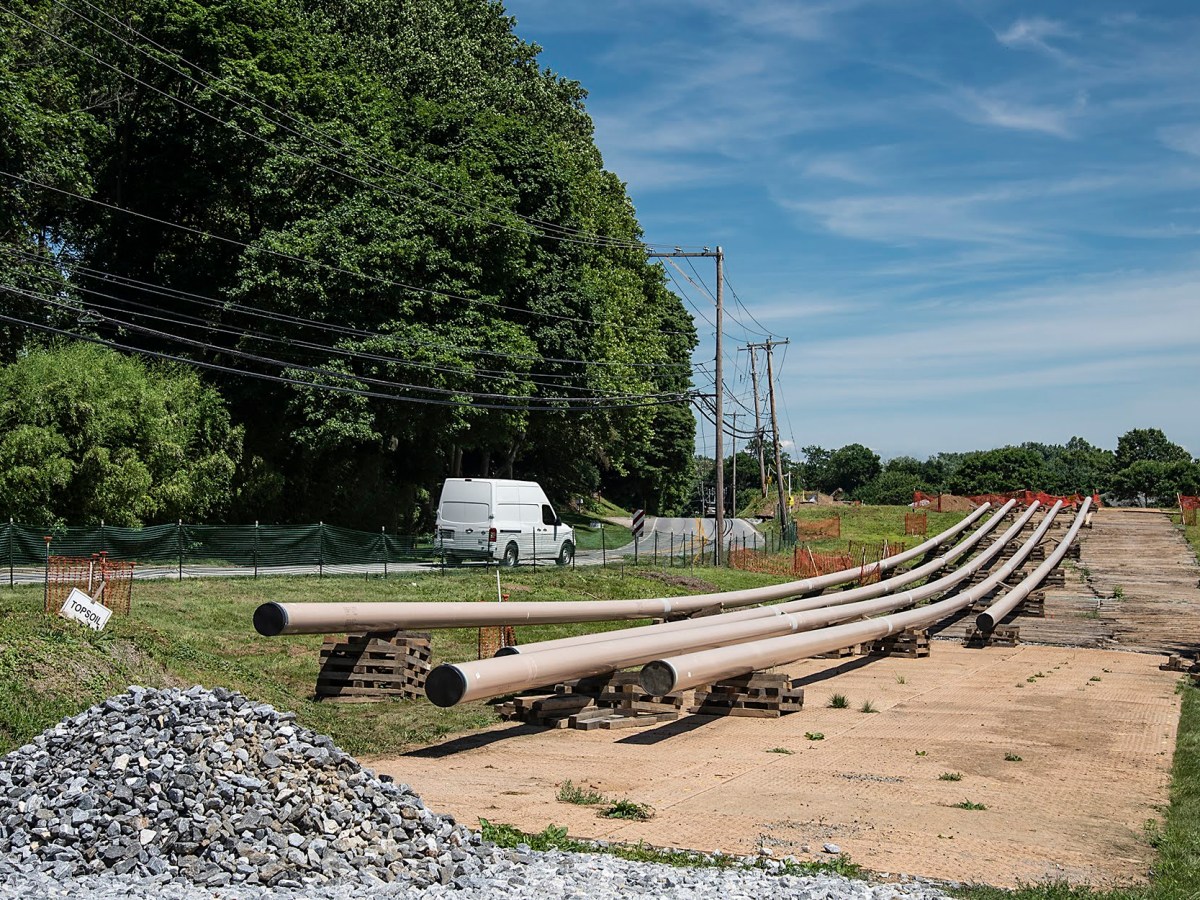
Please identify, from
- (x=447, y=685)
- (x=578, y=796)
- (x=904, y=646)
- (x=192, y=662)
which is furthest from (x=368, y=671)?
(x=904, y=646)

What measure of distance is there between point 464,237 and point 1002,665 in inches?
997

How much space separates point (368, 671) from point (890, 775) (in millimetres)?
6821

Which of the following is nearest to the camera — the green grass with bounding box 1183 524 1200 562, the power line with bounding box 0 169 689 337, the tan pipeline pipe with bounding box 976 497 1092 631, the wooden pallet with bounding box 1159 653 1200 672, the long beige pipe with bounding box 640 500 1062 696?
the long beige pipe with bounding box 640 500 1062 696

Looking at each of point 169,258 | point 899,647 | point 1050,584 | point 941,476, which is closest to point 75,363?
point 169,258

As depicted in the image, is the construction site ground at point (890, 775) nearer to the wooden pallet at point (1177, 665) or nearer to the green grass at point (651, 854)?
the green grass at point (651, 854)

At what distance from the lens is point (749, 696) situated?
51.6 feet

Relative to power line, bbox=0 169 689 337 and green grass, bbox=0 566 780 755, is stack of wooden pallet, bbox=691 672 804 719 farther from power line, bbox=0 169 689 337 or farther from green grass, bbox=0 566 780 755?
power line, bbox=0 169 689 337

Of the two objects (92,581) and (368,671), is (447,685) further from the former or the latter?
(92,581)

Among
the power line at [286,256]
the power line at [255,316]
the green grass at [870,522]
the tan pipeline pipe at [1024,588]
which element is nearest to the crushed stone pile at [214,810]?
the tan pipeline pipe at [1024,588]

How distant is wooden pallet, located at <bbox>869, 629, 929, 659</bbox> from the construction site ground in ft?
8.72

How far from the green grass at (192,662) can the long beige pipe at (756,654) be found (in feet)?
7.78

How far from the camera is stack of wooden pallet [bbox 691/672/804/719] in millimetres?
15586

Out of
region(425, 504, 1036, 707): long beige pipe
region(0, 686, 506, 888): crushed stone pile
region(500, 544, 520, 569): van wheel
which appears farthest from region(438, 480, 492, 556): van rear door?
region(0, 686, 506, 888): crushed stone pile

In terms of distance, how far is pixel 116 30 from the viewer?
39469 millimetres
